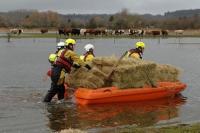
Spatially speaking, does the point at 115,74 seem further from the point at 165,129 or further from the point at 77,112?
the point at 165,129

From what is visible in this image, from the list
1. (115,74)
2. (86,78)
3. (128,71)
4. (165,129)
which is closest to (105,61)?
(115,74)

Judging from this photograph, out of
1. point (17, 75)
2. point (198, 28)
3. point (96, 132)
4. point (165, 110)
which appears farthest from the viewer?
point (198, 28)

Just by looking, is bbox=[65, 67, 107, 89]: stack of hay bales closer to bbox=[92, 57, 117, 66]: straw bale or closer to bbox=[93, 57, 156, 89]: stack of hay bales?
bbox=[93, 57, 156, 89]: stack of hay bales

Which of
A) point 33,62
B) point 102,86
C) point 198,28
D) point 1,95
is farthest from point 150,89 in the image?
point 198,28

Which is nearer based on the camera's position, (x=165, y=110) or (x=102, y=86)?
(x=165, y=110)

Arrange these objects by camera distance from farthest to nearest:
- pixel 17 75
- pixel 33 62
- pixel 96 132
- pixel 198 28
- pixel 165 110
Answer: pixel 198 28
pixel 33 62
pixel 17 75
pixel 165 110
pixel 96 132

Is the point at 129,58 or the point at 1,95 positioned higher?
the point at 129,58

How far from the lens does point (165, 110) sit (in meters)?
18.0

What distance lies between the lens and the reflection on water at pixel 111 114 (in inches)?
608

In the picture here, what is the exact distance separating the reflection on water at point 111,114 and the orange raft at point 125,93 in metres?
0.22

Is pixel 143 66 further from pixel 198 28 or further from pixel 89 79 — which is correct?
pixel 198 28

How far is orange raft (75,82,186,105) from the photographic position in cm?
1838

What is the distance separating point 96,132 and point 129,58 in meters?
6.53

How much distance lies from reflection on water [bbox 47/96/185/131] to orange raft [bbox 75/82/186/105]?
8.8 inches
